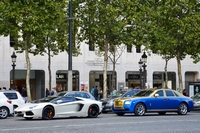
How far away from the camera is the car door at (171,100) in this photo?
3021 centimetres

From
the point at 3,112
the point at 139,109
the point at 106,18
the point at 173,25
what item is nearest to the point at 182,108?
the point at 139,109

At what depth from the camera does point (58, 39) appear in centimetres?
4775

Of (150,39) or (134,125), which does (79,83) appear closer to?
(150,39)

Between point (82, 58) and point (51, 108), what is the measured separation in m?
33.2

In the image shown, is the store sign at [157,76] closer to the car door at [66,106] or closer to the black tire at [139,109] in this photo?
the black tire at [139,109]

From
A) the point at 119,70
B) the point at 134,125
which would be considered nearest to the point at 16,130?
the point at 134,125

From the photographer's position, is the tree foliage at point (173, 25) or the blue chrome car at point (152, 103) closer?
the blue chrome car at point (152, 103)

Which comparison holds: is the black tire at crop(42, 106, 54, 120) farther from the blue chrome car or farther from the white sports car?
the blue chrome car

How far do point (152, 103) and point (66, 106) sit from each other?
5057 mm

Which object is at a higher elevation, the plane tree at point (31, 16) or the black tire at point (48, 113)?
the plane tree at point (31, 16)

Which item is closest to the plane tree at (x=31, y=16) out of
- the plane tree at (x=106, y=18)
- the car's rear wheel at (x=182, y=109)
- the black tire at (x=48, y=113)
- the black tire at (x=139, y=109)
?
the plane tree at (x=106, y=18)

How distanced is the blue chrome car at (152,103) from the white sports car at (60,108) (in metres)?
1.58

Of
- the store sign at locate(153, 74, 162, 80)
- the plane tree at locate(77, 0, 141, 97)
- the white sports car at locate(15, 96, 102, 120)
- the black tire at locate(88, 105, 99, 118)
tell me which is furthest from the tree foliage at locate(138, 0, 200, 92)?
the store sign at locate(153, 74, 162, 80)

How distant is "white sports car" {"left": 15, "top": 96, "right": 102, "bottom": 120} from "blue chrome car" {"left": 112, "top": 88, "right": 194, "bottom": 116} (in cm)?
158
